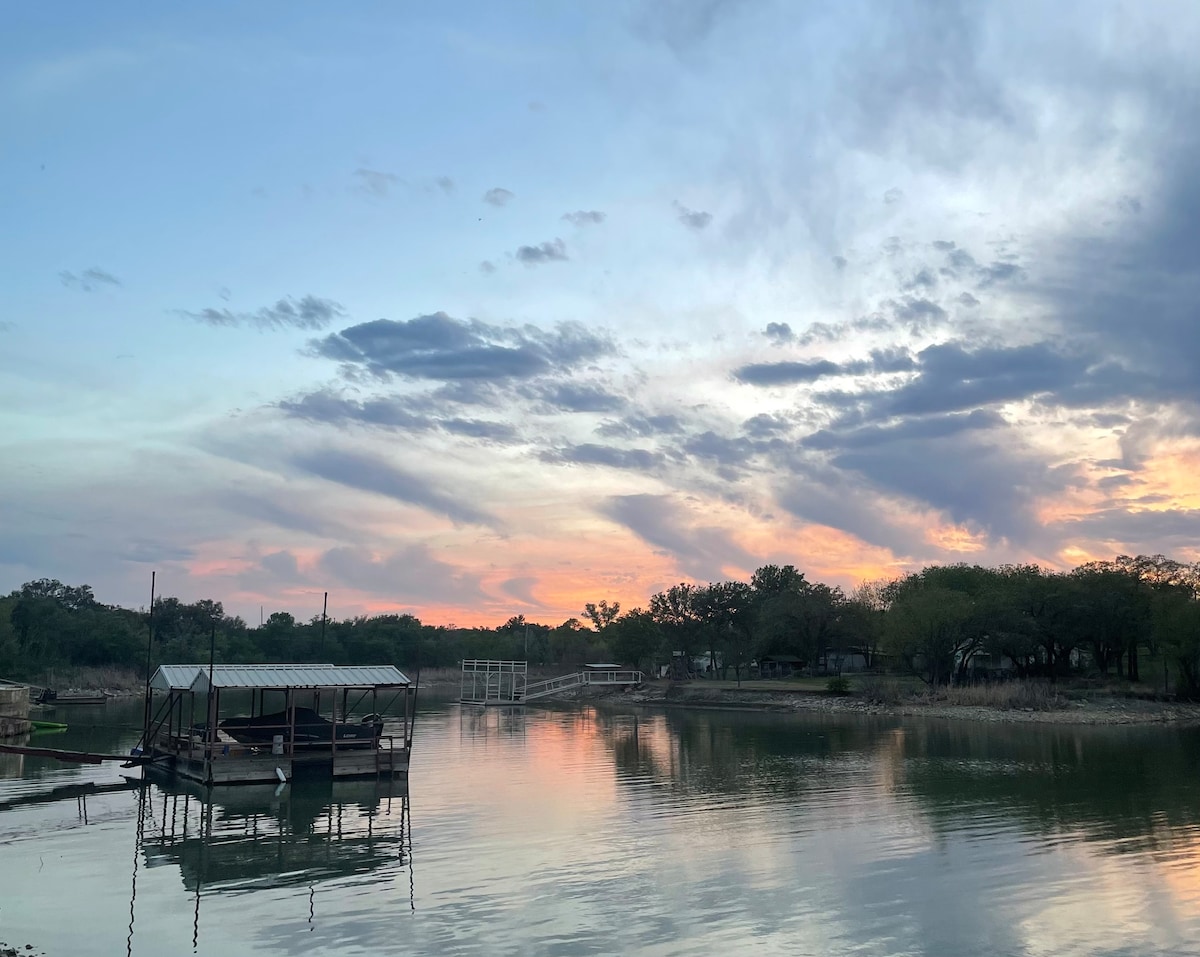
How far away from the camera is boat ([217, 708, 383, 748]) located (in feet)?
117

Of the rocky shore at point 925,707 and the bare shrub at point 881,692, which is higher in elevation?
the bare shrub at point 881,692

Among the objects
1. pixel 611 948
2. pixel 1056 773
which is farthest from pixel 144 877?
pixel 1056 773

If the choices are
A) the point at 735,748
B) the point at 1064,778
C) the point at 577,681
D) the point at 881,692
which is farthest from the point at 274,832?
the point at 577,681

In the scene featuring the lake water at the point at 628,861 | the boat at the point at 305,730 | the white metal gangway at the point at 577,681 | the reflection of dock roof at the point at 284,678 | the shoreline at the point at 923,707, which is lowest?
the shoreline at the point at 923,707

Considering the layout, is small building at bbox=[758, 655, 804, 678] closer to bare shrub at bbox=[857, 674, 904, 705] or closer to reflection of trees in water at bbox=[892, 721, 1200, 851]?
bare shrub at bbox=[857, 674, 904, 705]

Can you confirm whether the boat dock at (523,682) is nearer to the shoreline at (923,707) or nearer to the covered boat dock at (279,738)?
the shoreline at (923,707)

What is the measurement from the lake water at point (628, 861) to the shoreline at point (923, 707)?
21.5m

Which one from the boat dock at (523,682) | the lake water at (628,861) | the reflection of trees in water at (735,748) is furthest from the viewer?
the boat dock at (523,682)

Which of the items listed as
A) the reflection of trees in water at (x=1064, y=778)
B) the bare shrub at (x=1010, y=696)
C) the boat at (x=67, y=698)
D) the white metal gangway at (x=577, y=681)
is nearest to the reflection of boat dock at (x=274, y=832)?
the reflection of trees in water at (x=1064, y=778)

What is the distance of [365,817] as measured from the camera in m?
28.2

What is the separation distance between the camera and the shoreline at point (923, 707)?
6175cm

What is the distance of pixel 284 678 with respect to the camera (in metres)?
34.8

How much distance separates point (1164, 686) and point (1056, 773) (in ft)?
142

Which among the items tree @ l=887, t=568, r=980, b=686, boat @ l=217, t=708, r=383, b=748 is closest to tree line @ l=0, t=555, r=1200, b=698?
tree @ l=887, t=568, r=980, b=686
